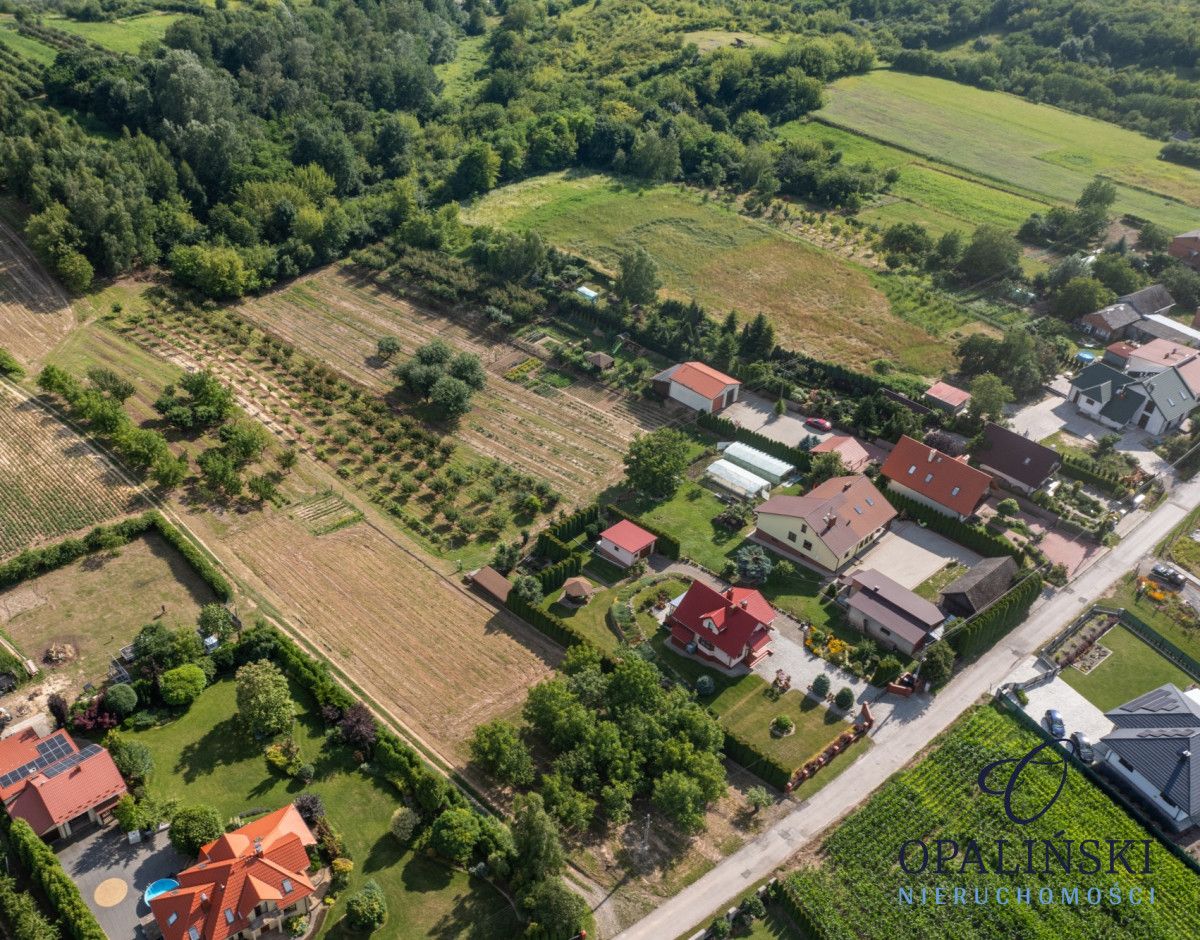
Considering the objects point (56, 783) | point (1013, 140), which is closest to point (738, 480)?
point (56, 783)

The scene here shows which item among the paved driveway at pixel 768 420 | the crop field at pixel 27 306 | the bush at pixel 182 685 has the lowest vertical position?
the paved driveway at pixel 768 420

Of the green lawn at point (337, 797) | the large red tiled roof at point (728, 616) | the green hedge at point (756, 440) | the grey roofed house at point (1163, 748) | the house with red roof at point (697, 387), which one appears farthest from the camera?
the house with red roof at point (697, 387)

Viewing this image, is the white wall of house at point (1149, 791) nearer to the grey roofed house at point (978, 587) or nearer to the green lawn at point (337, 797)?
the grey roofed house at point (978, 587)

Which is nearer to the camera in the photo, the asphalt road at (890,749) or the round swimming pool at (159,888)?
the round swimming pool at (159,888)

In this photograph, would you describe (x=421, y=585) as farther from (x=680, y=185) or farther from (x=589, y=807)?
(x=680, y=185)

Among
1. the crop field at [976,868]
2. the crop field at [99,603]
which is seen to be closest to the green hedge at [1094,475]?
the crop field at [976,868]

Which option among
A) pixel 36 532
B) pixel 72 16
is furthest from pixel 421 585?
pixel 72 16

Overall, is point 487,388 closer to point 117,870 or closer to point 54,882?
point 117,870
